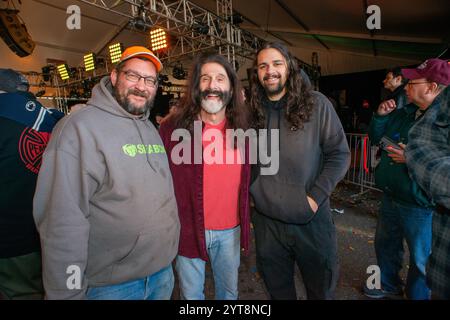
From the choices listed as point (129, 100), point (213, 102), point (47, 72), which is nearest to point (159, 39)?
point (47, 72)

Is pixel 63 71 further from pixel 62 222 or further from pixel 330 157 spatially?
pixel 330 157

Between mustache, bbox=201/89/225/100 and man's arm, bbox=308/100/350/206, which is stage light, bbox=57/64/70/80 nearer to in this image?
mustache, bbox=201/89/225/100

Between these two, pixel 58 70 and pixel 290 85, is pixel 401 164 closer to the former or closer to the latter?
pixel 290 85

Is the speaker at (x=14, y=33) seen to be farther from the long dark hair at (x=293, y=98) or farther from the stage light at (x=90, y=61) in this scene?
the long dark hair at (x=293, y=98)

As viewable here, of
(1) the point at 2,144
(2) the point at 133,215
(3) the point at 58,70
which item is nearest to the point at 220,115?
(2) the point at 133,215

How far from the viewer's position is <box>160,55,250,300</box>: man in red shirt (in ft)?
6.48

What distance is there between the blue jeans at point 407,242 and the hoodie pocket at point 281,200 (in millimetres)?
1201

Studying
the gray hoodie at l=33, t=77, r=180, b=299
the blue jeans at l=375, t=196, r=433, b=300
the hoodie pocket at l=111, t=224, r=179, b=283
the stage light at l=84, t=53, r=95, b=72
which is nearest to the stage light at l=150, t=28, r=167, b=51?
the stage light at l=84, t=53, r=95, b=72

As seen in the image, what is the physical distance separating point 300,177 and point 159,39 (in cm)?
995

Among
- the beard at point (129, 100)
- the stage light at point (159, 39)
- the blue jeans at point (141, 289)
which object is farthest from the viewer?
the stage light at point (159, 39)

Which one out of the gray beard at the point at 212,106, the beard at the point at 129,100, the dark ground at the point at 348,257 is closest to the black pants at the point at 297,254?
the dark ground at the point at 348,257

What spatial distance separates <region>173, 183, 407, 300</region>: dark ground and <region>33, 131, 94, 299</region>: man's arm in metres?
1.56

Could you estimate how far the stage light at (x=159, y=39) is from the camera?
392 inches

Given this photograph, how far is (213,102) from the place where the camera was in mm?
2029
